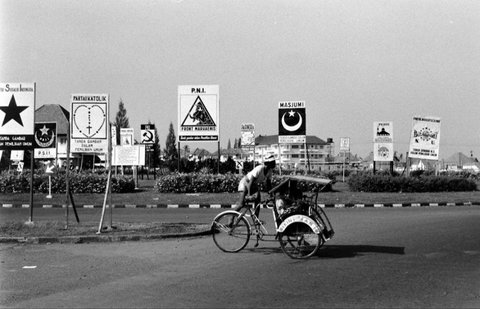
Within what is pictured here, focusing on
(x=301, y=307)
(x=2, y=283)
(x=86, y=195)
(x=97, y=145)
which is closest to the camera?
(x=301, y=307)

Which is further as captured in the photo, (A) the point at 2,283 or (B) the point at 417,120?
(B) the point at 417,120

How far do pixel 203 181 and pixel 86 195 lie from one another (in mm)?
6021

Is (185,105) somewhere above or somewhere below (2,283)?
above

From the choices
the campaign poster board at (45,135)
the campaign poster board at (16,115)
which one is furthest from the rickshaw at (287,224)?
the campaign poster board at (45,135)

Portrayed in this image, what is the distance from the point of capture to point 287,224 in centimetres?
988

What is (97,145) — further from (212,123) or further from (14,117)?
(212,123)

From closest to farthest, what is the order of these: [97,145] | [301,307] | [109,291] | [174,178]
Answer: [301,307]
[109,291]
[97,145]
[174,178]

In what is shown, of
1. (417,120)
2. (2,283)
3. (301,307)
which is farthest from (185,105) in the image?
(301,307)

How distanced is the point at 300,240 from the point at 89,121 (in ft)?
21.5

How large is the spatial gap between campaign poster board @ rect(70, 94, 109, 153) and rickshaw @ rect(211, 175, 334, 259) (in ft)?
15.5

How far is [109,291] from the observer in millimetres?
7199

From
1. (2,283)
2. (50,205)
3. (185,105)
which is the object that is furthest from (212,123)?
(2,283)

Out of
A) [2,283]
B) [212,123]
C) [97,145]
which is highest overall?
[212,123]

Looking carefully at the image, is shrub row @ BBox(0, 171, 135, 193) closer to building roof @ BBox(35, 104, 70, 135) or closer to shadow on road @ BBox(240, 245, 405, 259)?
shadow on road @ BBox(240, 245, 405, 259)
